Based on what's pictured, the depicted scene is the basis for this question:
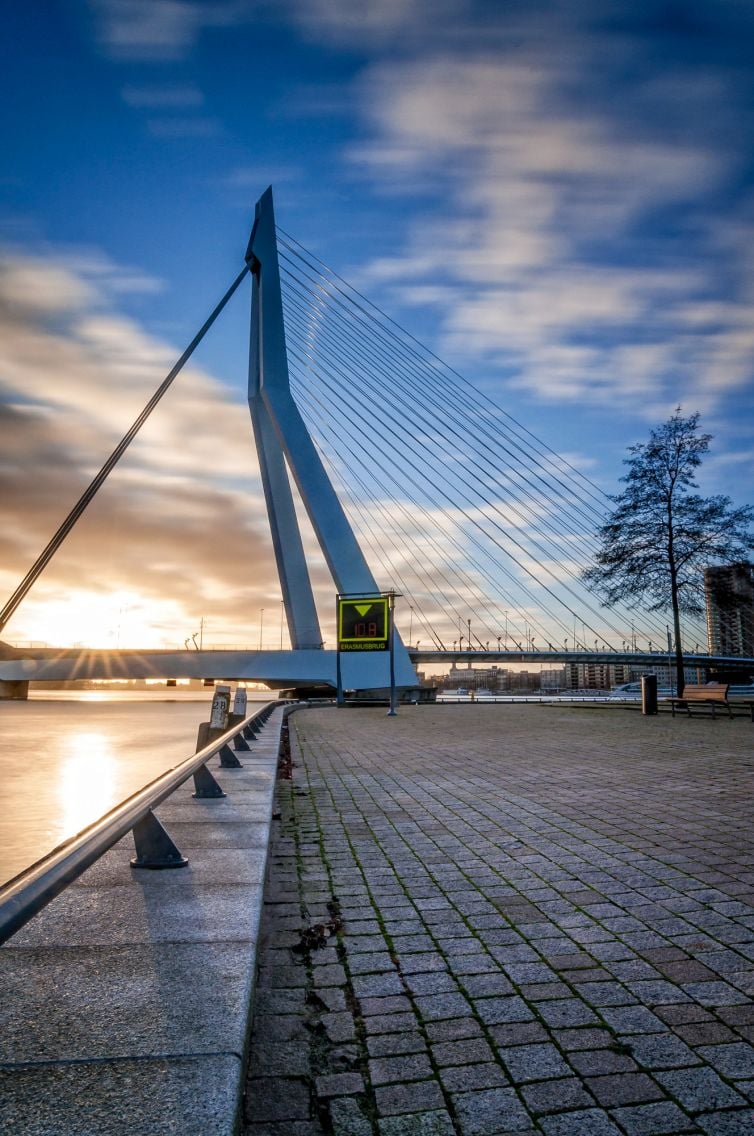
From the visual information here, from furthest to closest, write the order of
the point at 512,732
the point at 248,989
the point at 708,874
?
the point at 512,732
the point at 708,874
the point at 248,989

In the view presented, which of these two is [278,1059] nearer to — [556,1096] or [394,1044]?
[394,1044]

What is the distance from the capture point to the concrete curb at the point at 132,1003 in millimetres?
1777

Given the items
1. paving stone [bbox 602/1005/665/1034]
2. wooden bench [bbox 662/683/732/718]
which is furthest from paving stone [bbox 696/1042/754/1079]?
wooden bench [bbox 662/683/732/718]

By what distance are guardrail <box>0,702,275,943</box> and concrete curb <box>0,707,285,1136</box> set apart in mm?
162

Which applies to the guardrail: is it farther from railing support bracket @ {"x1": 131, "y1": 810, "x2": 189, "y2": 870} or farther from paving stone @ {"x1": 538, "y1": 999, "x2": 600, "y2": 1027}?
paving stone @ {"x1": 538, "y1": 999, "x2": 600, "y2": 1027}

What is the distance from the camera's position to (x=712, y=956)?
3273mm

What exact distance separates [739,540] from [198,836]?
22.6m

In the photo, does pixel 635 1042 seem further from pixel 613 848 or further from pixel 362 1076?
pixel 613 848

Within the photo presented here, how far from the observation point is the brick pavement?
221 centimetres

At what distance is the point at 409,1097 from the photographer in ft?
7.34

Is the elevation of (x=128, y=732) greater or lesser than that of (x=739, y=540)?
lesser

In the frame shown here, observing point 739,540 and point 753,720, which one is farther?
point 739,540

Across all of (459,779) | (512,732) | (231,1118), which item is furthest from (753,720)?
(231,1118)

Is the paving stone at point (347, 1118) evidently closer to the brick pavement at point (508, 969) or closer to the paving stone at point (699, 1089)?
the brick pavement at point (508, 969)
